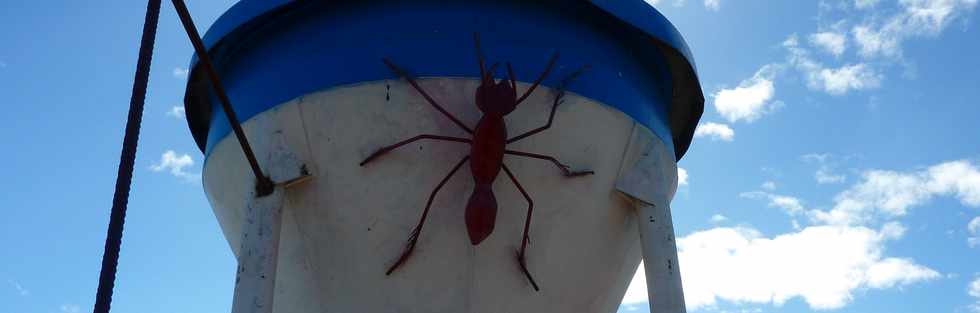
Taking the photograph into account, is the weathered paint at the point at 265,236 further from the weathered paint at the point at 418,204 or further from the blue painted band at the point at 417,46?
the blue painted band at the point at 417,46

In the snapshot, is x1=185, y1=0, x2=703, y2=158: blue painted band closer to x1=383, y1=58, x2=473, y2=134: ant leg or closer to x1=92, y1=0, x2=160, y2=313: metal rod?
x1=383, y1=58, x2=473, y2=134: ant leg

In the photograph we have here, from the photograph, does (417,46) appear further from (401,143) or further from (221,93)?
(221,93)

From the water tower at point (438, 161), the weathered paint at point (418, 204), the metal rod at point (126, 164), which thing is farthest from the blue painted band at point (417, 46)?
the metal rod at point (126, 164)

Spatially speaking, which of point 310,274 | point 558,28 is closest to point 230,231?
point 310,274


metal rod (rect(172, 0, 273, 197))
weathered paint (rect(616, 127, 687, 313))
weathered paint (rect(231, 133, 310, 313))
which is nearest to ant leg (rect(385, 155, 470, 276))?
weathered paint (rect(231, 133, 310, 313))

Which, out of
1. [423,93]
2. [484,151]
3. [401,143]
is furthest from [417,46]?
[484,151]

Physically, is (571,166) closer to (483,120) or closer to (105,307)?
(483,120)
